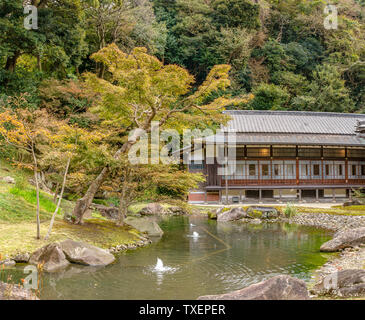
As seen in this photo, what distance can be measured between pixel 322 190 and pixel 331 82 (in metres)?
16.8

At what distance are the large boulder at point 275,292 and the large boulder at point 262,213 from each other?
13877mm

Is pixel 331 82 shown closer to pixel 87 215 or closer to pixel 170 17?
pixel 170 17

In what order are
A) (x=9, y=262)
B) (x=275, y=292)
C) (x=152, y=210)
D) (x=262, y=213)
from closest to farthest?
(x=275, y=292), (x=9, y=262), (x=262, y=213), (x=152, y=210)

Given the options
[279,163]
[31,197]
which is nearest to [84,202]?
[31,197]

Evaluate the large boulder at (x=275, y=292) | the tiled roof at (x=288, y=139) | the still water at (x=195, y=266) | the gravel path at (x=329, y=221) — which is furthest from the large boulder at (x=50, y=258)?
the tiled roof at (x=288, y=139)

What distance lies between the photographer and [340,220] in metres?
16.2

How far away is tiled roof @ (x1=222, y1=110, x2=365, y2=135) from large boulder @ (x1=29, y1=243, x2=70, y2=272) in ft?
54.4

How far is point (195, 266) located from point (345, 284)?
13.5ft

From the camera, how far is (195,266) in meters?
8.92

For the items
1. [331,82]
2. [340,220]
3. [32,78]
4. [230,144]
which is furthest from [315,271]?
[331,82]

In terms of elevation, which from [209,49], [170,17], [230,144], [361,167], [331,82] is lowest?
[361,167]

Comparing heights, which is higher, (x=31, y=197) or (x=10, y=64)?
(x=10, y=64)

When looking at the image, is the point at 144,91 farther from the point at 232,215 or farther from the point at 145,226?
the point at 232,215

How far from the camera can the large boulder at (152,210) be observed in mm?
22172
